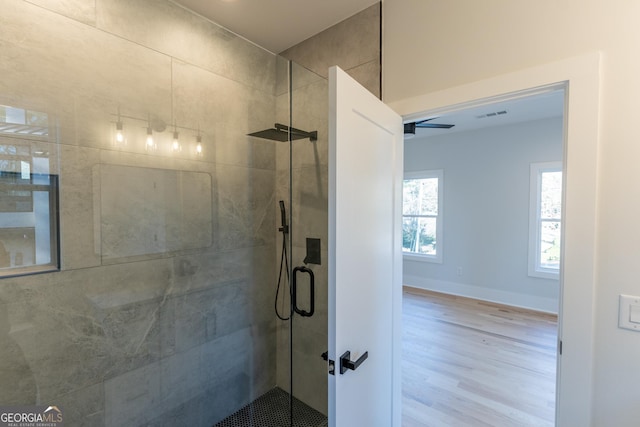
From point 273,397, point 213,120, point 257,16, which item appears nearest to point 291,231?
point 213,120

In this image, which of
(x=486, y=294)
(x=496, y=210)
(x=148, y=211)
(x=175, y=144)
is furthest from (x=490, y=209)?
(x=148, y=211)

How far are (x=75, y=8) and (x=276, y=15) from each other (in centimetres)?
110

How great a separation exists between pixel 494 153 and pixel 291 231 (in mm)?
4110

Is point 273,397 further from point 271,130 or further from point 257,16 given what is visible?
point 257,16

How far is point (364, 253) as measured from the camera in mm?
1295

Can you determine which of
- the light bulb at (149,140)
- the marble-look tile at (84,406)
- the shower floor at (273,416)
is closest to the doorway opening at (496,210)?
the shower floor at (273,416)

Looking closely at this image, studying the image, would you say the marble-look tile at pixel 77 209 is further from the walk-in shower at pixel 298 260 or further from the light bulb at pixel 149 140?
the walk-in shower at pixel 298 260

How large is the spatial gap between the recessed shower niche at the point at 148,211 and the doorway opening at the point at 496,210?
288 cm

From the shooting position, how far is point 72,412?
57.1 inches

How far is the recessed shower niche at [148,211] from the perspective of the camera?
155 cm

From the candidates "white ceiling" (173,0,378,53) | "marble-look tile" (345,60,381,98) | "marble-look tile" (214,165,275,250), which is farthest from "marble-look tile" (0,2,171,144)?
"marble-look tile" (345,60,381,98)

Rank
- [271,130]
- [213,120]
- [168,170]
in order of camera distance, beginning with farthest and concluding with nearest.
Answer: [271,130] → [213,120] → [168,170]

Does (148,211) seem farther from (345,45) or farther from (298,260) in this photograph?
(345,45)

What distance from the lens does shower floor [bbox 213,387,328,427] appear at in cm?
210
